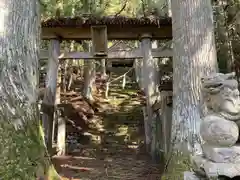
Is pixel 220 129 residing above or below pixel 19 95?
below

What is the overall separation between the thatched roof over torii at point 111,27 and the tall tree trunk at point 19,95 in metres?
3.47

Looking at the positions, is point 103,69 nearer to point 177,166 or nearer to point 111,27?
point 111,27

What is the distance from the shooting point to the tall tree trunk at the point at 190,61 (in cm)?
508

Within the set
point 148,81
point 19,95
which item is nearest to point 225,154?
point 19,95

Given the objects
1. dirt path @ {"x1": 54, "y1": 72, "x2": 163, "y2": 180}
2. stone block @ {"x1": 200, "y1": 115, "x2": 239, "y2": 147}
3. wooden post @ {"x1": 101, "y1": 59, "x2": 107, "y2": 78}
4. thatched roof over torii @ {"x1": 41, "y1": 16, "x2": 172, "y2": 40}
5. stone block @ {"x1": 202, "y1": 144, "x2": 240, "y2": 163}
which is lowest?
dirt path @ {"x1": 54, "y1": 72, "x2": 163, "y2": 180}

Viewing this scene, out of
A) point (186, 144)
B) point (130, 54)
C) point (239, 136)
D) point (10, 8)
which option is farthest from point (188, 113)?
point (130, 54)

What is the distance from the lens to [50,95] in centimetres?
852

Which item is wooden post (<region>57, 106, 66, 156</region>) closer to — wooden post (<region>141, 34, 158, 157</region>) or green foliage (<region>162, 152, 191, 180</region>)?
wooden post (<region>141, 34, 158, 157</region>)

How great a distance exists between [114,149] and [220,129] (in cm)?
803

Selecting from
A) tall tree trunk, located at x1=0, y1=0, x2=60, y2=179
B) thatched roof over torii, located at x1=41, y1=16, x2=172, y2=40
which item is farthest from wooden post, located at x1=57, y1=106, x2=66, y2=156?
tall tree trunk, located at x1=0, y1=0, x2=60, y2=179

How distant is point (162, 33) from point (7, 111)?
554 centimetres

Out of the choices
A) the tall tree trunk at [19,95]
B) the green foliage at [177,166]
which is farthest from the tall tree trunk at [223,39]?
the tall tree trunk at [19,95]

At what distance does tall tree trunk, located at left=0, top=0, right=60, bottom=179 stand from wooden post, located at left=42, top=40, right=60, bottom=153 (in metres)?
3.38

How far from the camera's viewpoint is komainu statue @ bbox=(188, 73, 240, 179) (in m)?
2.38
